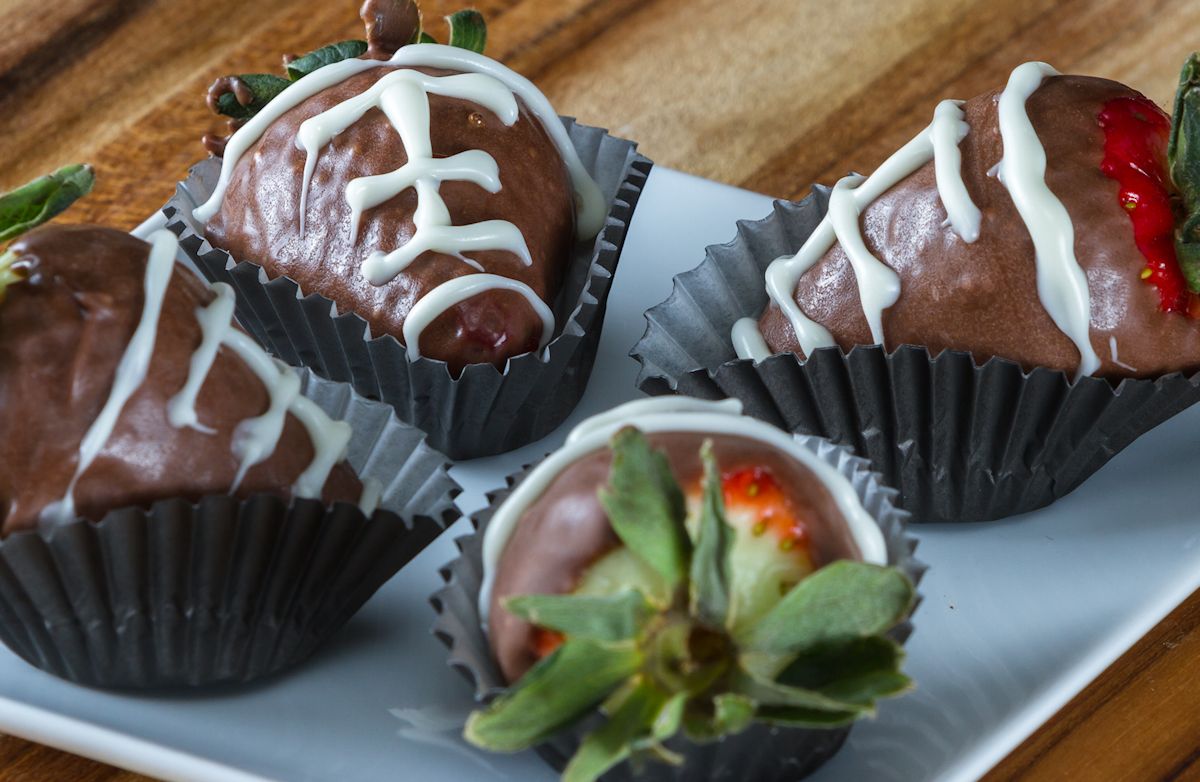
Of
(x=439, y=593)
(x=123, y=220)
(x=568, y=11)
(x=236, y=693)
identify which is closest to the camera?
(x=439, y=593)

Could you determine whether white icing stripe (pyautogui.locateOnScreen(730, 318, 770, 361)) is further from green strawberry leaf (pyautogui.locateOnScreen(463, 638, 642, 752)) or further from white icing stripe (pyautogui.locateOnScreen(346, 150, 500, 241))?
green strawberry leaf (pyautogui.locateOnScreen(463, 638, 642, 752))

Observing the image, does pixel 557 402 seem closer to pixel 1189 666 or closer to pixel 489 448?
pixel 489 448

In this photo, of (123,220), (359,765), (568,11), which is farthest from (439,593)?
(568,11)

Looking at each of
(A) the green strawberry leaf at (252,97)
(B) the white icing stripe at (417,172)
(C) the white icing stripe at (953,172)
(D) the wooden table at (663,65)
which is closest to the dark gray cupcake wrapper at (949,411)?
(C) the white icing stripe at (953,172)

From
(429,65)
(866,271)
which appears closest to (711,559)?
(866,271)

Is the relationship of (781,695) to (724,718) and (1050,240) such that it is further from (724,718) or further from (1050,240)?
(1050,240)

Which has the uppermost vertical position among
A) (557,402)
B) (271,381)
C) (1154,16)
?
(271,381)
